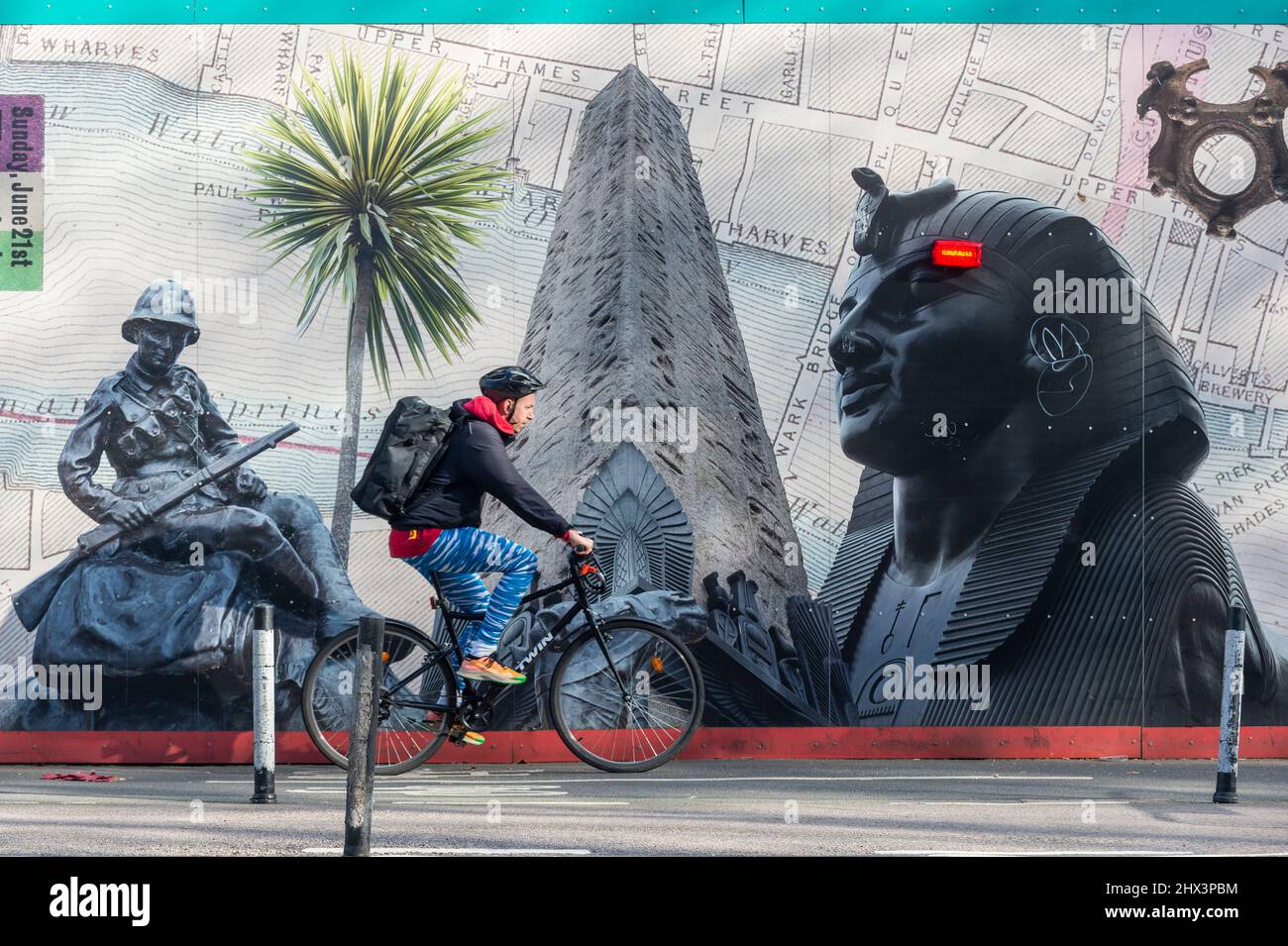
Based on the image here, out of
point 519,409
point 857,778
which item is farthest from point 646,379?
point 857,778

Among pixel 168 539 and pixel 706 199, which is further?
pixel 706 199

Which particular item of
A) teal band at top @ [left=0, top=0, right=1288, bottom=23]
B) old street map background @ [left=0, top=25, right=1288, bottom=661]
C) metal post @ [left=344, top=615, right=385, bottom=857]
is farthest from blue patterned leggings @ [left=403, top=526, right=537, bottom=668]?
teal band at top @ [left=0, top=0, right=1288, bottom=23]

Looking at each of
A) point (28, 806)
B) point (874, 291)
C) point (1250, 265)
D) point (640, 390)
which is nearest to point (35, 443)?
point (28, 806)

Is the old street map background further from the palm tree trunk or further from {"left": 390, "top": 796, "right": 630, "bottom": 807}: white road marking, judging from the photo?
{"left": 390, "top": 796, "right": 630, "bottom": 807}: white road marking

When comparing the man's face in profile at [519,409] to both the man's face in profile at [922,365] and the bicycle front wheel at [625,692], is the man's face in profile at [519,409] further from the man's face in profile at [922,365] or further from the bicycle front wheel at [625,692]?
the man's face in profile at [922,365]

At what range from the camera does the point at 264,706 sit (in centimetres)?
708

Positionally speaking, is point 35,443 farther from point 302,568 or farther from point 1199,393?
point 1199,393

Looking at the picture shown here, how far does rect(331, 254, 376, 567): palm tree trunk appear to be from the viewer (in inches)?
359

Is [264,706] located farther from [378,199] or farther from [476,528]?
[378,199]

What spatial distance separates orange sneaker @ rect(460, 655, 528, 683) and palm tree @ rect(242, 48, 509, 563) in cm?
263

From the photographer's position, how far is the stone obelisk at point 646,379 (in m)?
9.08

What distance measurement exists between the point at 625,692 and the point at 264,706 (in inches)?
68.2
